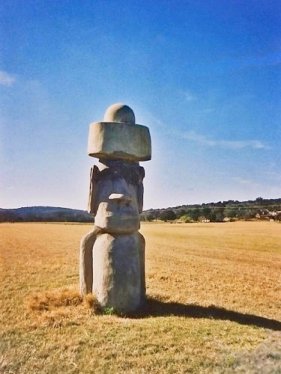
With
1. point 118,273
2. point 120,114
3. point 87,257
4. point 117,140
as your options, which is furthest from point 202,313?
point 120,114

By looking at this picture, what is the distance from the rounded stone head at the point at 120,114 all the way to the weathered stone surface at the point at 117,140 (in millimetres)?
262

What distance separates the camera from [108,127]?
878 cm

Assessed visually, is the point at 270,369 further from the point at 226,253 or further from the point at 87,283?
the point at 226,253

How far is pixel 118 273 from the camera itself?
847 cm

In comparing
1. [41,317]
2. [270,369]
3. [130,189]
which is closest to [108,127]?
[130,189]

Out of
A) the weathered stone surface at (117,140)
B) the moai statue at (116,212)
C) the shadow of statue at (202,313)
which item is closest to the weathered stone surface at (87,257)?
the moai statue at (116,212)

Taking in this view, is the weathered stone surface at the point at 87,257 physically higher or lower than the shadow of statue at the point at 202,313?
higher

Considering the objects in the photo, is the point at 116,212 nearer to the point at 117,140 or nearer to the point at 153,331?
the point at 117,140

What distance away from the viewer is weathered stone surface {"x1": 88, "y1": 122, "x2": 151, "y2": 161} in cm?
877

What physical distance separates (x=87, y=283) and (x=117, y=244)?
116 centimetres

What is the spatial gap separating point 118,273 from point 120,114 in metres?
3.13

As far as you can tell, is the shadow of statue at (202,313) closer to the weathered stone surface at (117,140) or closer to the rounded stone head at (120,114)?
the weathered stone surface at (117,140)

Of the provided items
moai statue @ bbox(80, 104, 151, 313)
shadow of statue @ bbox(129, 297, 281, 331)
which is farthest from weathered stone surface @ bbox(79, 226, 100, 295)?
shadow of statue @ bbox(129, 297, 281, 331)

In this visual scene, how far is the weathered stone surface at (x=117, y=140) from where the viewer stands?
8773 mm
